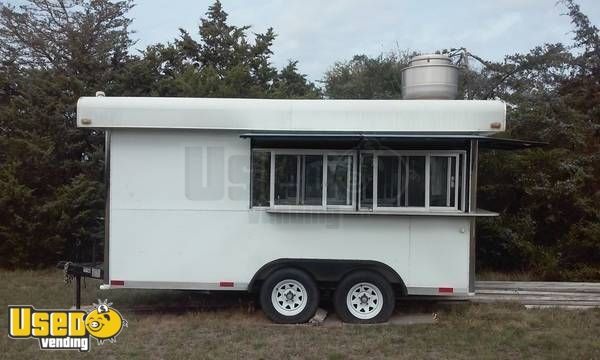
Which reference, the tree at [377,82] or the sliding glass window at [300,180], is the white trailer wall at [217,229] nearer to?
the sliding glass window at [300,180]

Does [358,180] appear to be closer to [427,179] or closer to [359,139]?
[359,139]

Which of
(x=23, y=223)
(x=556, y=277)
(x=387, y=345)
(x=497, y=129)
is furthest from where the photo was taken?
(x=23, y=223)

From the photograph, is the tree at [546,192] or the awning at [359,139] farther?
the tree at [546,192]

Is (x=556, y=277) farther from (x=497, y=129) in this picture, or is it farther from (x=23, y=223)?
(x=23, y=223)

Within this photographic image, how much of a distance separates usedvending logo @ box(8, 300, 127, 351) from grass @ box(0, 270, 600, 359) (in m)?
0.10

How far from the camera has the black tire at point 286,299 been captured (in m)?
6.24

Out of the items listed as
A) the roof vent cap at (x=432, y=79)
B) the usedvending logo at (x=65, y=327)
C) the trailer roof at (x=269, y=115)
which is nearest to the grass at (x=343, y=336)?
the usedvending logo at (x=65, y=327)

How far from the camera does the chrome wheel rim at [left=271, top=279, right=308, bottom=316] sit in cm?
627

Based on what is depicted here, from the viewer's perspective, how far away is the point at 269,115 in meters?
6.28

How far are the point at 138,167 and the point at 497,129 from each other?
13.8 ft

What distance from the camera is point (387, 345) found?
216 inches

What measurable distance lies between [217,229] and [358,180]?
1753 millimetres

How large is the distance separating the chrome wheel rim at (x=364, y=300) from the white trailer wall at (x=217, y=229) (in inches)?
13.7

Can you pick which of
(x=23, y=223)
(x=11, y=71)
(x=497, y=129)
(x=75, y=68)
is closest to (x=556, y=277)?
(x=497, y=129)
